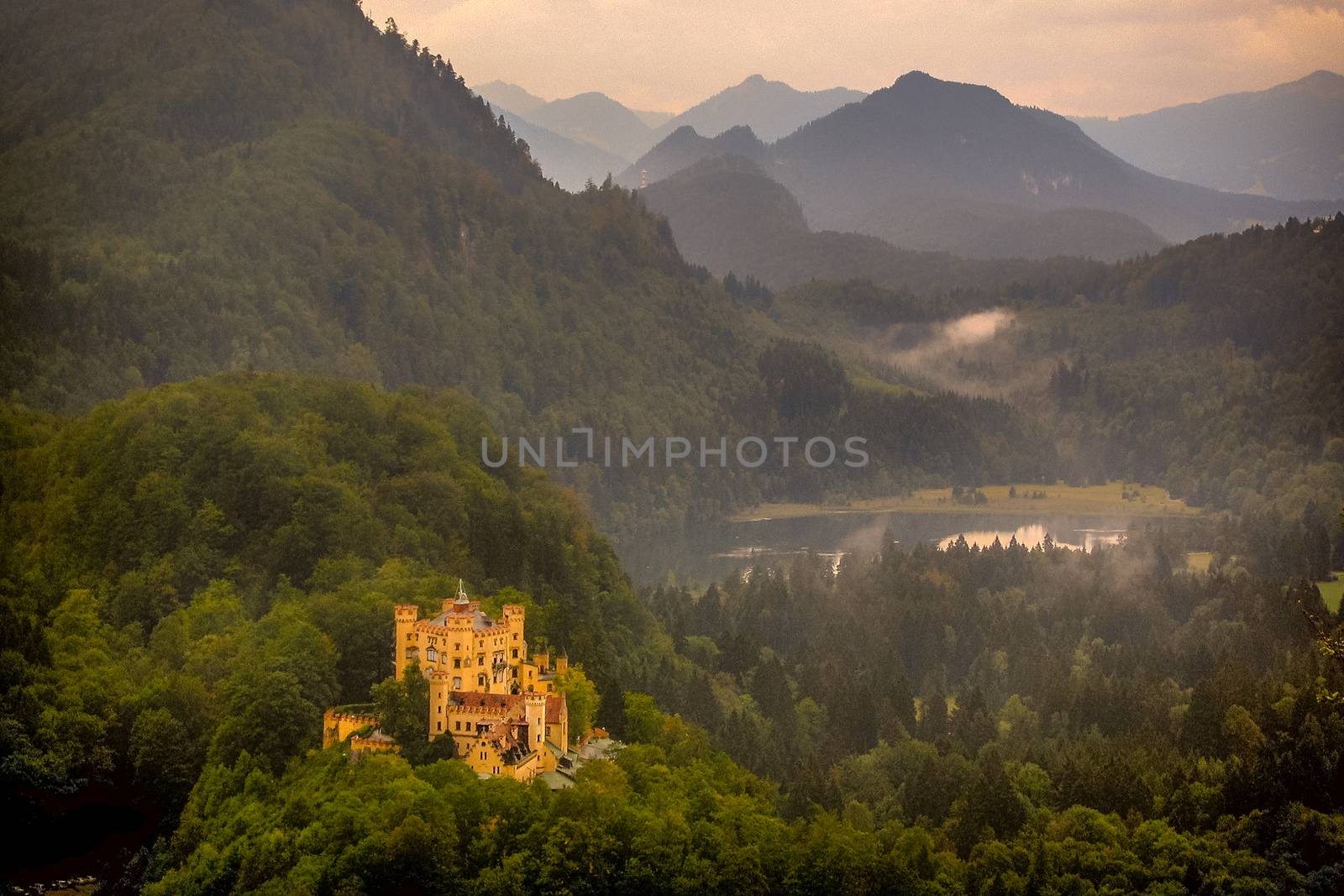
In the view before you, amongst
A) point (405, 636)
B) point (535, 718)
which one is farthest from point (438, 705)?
point (405, 636)

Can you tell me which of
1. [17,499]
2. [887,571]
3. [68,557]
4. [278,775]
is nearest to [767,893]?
[278,775]

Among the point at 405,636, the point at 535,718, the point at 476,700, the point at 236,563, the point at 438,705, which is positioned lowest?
the point at 535,718

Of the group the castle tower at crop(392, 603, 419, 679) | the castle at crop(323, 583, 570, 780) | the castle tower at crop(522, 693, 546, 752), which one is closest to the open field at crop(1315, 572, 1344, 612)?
the castle at crop(323, 583, 570, 780)

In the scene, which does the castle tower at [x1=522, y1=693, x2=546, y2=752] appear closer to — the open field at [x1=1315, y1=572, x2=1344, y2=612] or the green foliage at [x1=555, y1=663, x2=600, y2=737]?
the green foliage at [x1=555, y1=663, x2=600, y2=737]

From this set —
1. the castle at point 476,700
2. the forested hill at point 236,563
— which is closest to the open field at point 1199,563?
the forested hill at point 236,563

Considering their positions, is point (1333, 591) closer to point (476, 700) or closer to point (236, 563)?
point (236, 563)

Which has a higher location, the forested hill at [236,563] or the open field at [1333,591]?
the forested hill at [236,563]

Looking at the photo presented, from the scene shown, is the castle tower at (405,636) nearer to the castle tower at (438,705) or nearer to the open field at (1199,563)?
the castle tower at (438,705)
